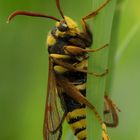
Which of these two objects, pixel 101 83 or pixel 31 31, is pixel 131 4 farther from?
pixel 101 83

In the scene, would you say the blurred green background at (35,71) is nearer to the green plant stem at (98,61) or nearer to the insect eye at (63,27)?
the insect eye at (63,27)

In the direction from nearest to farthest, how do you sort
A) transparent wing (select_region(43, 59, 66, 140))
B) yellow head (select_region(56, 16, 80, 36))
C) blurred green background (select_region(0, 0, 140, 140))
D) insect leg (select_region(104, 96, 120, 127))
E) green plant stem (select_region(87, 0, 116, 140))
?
green plant stem (select_region(87, 0, 116, 140)) → yellow head (select_region(56, 16, 80, 36)) → transparent wing (select_region(43, 59, 66, 140)) → insect leg (select_region(104, 96, 120, 127)) → blurred green background (select_region(0, 0, 140, 140))

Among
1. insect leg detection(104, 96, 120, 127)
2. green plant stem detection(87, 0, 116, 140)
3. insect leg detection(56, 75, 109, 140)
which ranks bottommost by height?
insect leg detection(104, 96, 120, 127)

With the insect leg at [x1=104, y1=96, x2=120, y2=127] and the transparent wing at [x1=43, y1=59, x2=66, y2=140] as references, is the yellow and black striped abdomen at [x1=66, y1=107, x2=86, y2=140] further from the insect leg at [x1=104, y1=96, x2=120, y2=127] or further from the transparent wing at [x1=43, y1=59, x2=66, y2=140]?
the insect leg at [x1=104, y1=96, x2=120, y2=127]

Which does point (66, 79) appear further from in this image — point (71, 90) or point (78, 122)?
point (78, 122)

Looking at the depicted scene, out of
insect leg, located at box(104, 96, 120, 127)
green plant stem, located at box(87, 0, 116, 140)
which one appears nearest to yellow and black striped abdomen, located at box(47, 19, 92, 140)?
insect leg, located at box(104, 96, 120, 127)

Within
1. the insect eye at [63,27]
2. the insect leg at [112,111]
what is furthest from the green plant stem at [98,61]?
the insect leg at [112,111]
